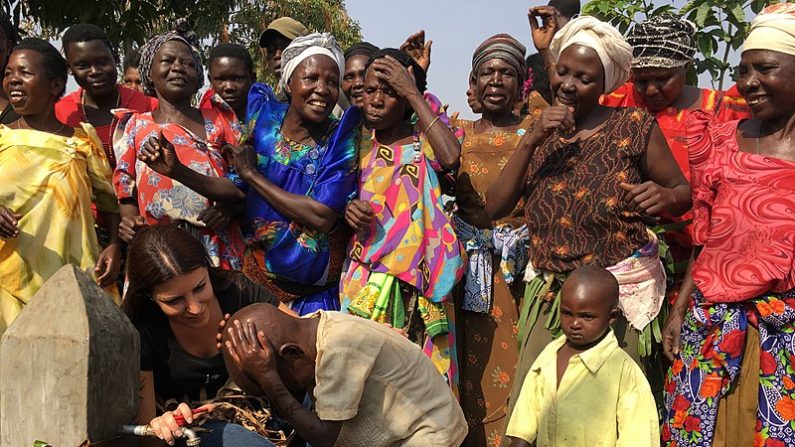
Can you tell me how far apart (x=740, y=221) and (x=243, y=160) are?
2167mm

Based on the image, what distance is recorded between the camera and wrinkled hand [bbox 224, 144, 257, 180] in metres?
3.78

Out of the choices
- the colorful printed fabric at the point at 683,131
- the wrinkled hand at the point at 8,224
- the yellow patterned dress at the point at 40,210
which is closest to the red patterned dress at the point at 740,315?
the colorful printed fabric at the point at 683,131

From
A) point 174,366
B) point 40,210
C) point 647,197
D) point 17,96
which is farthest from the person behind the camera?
point 17,96

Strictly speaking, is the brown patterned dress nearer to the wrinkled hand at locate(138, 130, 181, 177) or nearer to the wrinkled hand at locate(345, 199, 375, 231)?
the wrinkled hand at locate(345, 199, 375, 231)

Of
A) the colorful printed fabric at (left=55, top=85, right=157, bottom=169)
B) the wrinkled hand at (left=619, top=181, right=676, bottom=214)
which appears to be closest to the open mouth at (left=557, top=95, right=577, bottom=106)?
the wrinkled hand at (left=619, top=181, right=676, bottom=214)

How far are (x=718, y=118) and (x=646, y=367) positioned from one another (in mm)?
1223

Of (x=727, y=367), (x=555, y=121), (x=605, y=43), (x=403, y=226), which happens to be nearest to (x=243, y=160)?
(x=403, y=226)

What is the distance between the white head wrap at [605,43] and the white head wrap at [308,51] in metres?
1.12

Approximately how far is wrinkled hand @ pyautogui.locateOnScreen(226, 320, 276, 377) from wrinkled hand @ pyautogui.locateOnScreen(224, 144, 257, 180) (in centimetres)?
137

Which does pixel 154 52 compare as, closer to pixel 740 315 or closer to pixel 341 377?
pixel 341 377

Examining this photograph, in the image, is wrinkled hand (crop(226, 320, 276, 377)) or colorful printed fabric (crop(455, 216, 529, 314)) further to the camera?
colorful printed fabric (crop(455, 216, 529, 314))

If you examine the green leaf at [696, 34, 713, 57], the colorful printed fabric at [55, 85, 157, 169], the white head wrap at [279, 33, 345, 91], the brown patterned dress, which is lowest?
the brown patterned dress

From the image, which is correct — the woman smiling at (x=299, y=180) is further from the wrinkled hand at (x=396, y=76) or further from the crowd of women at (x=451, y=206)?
the wrinkled hand at (x=396, y=76)

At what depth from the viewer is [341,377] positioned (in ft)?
8.30
